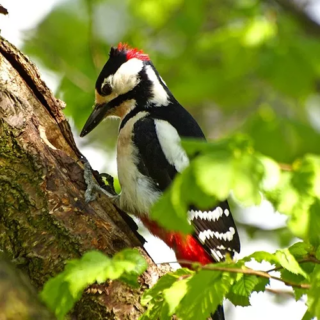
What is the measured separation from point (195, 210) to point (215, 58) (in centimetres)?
394

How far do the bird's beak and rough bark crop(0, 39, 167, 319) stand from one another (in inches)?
39.0

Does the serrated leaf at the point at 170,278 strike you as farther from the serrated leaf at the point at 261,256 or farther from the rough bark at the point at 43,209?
the rough bark at the point at 43,209

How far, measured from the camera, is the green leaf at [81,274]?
2105mm

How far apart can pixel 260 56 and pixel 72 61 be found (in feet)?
5.93

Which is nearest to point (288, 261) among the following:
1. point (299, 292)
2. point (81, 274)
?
point (299, 292)

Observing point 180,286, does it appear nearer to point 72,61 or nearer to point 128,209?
point 128,209

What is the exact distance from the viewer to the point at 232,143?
6.30 feet

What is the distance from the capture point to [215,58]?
7273 millimetres

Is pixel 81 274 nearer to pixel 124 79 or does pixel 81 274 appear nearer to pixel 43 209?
pixel 43 209

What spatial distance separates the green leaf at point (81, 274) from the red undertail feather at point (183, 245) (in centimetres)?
131

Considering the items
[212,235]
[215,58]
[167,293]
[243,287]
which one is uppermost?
[243,287]

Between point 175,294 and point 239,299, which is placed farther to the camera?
point 239,299

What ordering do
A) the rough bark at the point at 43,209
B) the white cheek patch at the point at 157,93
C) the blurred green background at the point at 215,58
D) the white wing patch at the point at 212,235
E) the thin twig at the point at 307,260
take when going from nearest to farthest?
the thin twig at the point at 307,260, the rough bark at the point at 43,209, the white wing patch at the point at 212,235, the white cheek patch at the point at 157,93, the blurred green background at the point at 215,58

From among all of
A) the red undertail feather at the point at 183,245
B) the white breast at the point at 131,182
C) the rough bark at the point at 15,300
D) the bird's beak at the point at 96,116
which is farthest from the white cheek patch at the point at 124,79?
the rough bark at the point at 15,300
